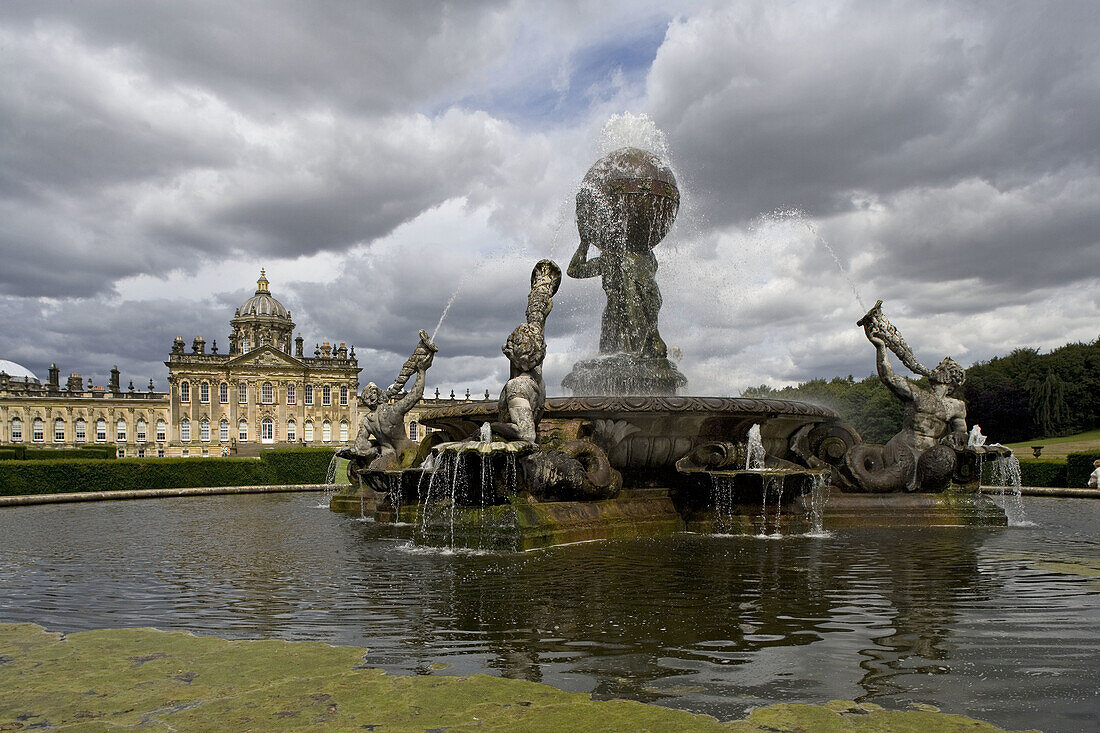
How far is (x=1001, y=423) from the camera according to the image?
2335 inches

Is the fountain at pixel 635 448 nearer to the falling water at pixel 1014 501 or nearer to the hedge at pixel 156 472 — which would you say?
the falling water at pixel 1014 501

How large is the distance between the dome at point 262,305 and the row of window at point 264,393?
13963mm

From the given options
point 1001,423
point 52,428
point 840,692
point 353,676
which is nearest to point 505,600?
point 353,676

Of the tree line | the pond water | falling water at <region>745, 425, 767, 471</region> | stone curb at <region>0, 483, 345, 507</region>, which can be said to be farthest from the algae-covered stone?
the tree line

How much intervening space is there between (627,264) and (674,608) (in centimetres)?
790

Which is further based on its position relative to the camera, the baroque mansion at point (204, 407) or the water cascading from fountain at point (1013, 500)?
the baroque mansion at point (204, 407)

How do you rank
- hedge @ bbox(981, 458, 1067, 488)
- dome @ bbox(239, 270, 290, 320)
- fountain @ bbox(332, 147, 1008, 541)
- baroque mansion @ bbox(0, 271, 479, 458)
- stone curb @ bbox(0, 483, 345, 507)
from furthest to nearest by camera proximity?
dome @ bbox(239, 270, 290, 320) < baroque mansion @ bbox(0, 271, 479, 458) < hedge @ bbox(981, 458, 1067, 488) < stone curb @ bbox(0, 483, 345, 507) < fountain @ bbox(332, 147, 1008, 541)

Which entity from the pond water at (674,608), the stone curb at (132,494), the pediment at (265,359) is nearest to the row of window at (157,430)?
the pediment at (265,359)

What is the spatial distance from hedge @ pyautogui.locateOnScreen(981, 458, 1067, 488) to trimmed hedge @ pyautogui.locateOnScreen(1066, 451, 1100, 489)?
391 millimetres

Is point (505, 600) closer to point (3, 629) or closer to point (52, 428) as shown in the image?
point (3, 629)

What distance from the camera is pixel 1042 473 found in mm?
21188

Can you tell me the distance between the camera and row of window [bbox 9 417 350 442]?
83.6 m

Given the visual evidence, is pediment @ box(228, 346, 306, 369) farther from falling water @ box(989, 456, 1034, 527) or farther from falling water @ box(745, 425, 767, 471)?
falling water @ box(745, 425, 767, 471)

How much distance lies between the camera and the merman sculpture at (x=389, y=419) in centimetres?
1193
